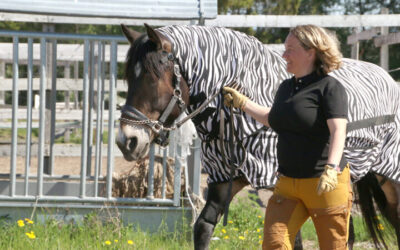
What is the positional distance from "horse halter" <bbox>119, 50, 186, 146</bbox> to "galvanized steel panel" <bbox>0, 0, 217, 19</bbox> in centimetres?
157

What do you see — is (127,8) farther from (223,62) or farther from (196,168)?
(223,62)

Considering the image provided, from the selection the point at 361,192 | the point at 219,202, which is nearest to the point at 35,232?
the point at 219,202

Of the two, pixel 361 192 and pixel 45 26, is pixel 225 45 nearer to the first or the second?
pixel 361 192

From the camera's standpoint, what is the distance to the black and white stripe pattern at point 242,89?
12.9 feet

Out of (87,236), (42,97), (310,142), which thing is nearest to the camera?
(310,142)

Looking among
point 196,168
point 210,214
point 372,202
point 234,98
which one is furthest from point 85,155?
point 372,202

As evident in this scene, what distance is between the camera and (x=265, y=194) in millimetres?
8008

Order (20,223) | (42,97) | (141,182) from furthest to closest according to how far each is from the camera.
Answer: (141,182) → (42,97) → (20,223)

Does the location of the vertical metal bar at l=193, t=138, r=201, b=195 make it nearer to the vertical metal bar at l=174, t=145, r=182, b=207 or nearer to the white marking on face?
the vertical metal bar at l=174, t=145, r=182, b=207

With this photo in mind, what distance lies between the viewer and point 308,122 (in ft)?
10.5

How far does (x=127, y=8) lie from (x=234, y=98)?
6.65 feet

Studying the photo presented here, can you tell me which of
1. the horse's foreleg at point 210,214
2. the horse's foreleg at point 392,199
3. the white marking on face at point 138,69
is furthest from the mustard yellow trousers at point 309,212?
the horse's foreleg at point 392,199

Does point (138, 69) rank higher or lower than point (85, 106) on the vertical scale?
higher

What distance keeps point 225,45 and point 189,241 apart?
6.55 feet
